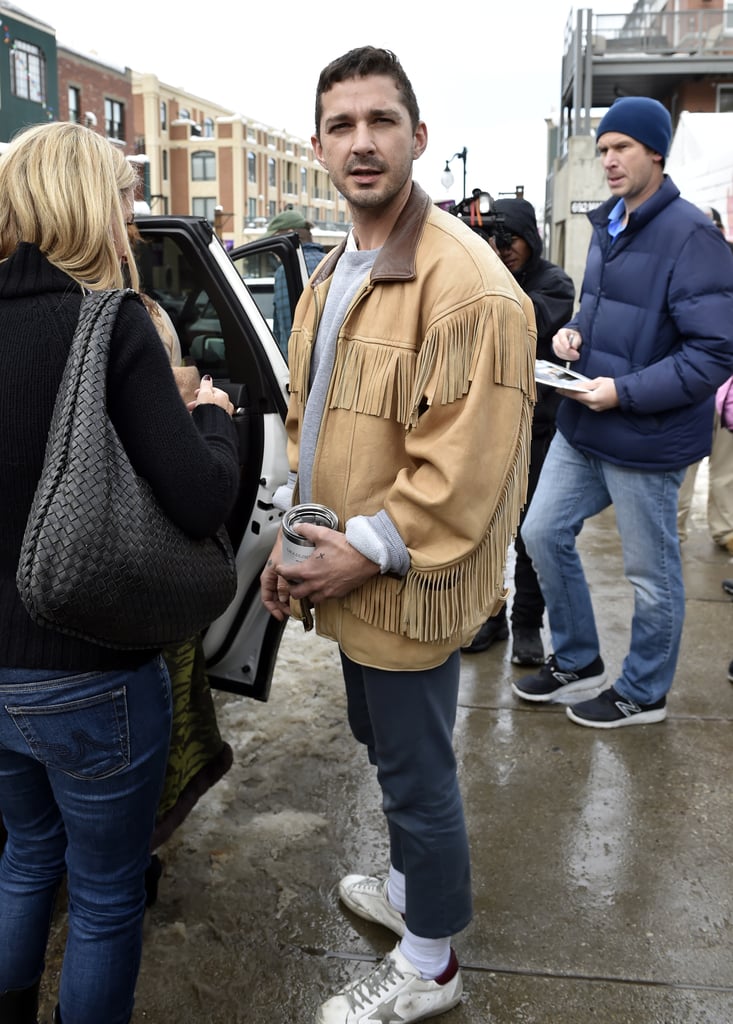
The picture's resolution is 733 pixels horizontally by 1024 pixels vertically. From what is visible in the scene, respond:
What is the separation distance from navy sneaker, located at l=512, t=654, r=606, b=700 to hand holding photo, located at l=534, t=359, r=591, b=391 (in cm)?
116

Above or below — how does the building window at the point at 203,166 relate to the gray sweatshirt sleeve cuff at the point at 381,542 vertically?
above

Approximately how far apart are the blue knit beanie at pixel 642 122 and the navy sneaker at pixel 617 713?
1.90 metres

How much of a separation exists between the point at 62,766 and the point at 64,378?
67cm

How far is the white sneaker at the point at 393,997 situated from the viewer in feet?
6.44

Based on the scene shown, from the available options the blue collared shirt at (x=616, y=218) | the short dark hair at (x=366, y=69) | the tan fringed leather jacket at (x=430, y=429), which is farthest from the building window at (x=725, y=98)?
the tan fringed leather jacket at (x=430, y=429)

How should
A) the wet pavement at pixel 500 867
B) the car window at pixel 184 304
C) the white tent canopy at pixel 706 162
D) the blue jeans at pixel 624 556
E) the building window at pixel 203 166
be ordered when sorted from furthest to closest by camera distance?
the building window at pixel 203 166 < the white tent canopy at pixel 706 162 < the car window at pixel 184 304 < the blue jeans at pixel 624 556 < the wet pavement at pixel 500 867

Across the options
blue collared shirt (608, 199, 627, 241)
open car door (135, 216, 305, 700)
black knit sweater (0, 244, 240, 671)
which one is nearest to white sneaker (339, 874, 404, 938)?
open car door (135, 216, 305, 700)

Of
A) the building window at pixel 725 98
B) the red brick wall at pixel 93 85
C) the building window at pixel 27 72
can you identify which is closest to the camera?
the building window at pixel 27 72

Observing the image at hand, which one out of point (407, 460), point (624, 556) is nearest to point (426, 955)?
point (407, 460)

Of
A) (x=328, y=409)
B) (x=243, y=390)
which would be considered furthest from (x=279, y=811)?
(x=328, y=409)

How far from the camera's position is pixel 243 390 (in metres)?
2.83

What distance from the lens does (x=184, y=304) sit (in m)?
3.33

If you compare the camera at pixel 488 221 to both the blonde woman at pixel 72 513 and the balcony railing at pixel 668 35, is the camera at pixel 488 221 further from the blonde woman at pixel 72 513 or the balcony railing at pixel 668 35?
the balcony railing at pixel 668 35

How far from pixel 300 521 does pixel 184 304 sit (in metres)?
1.79
